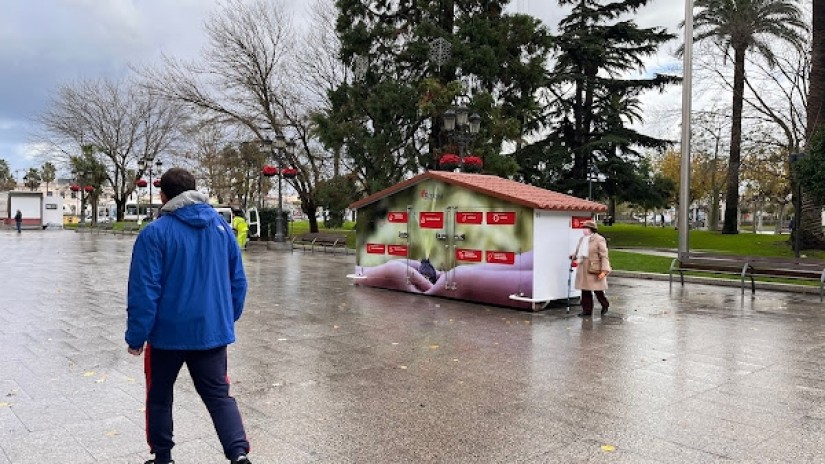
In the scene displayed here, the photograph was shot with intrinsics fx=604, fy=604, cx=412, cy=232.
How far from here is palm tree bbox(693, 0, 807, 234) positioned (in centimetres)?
2753

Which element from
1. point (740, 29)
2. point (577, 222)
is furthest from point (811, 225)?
point (577, 222)

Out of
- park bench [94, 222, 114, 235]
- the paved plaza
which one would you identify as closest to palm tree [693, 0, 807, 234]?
the paved plaza

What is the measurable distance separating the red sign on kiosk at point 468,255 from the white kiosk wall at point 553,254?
3.79ft

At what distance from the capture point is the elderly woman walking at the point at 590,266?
945cm

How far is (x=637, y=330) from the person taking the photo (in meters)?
8.50

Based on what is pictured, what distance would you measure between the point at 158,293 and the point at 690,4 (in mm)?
18220

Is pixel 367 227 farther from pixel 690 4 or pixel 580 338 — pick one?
pixel 690 4

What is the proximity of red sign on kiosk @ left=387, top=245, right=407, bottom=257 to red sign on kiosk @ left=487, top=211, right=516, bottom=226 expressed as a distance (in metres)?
2.28

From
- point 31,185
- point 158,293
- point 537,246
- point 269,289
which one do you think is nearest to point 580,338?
point 537,246

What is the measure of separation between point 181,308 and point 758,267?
12.9 meters

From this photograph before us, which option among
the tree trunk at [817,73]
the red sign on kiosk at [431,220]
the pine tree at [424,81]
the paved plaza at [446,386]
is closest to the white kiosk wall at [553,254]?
the paved plaza at [446,386]

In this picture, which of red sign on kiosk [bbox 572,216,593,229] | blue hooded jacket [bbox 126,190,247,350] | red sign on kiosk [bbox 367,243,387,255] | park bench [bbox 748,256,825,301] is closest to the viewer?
blue hooded jacket [bbox 126,190,247,350]

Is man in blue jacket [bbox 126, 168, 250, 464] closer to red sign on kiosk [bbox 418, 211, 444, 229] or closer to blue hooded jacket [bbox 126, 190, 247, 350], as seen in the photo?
blue hooded jacket [bbox 126, 190, 247, 350]

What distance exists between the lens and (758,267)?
12.9 metres
